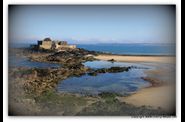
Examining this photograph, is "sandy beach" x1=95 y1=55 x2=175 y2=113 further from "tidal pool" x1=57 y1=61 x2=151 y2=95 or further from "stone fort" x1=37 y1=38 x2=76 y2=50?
"stone fort" x1=37 y1=38 x2=76 y2=50

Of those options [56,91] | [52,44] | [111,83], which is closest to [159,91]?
[111,83]

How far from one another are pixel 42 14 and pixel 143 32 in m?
0.76

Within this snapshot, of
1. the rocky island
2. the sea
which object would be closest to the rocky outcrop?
the rocky island

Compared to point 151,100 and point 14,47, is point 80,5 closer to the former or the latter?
point 14,47

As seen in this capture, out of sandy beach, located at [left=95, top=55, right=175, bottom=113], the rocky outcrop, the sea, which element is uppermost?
the sea

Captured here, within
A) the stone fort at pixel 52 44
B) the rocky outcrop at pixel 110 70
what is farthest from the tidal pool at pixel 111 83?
the stone fort at pixel 52 44

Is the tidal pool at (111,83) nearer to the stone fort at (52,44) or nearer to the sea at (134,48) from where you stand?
the sea at (134,48)

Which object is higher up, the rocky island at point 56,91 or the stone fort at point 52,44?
the stone fort at point 52,44

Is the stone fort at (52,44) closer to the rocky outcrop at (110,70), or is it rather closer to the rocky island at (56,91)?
the rocky island at (56,91)

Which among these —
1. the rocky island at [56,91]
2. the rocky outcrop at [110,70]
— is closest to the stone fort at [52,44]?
the rocky island at [56,91]

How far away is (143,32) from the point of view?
3.09m

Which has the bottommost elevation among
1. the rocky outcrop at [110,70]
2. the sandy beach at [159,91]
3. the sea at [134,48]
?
the sandy beach at [159,91]
